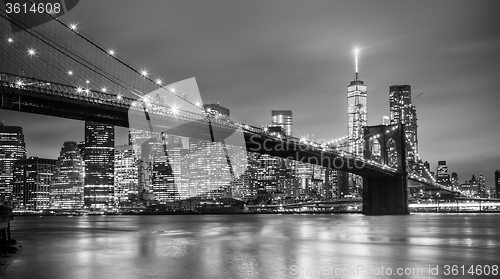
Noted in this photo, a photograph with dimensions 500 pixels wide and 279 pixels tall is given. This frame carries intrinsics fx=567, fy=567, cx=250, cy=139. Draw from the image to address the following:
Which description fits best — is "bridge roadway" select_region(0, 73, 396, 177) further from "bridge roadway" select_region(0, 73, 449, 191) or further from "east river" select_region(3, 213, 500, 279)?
"east river" select_region(3, 213, 500, 279)

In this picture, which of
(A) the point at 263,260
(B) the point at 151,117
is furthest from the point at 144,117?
(A) the point at 263,260

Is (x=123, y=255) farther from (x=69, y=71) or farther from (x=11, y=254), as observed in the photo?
(x=69, y=71)

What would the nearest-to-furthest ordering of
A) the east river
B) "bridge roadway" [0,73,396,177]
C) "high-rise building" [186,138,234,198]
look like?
the east river, "bridge roadway" [0,73,396,177], "high-rise building" [186,138,234,198]

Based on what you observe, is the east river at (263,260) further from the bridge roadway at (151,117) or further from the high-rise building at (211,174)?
the high-rise building at (211,174)

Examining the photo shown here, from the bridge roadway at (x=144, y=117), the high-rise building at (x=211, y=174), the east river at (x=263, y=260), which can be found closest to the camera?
the east river at (x=263, y=260)

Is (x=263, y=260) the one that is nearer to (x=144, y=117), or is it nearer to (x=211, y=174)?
(x=144, y=117)

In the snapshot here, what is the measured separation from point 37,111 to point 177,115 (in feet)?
41.1

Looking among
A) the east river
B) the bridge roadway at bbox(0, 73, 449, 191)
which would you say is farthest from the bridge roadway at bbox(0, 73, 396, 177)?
the east river

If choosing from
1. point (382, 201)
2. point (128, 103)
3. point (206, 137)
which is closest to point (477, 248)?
point (128, 103)

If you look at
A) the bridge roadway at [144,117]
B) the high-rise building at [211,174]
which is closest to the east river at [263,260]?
the bridge roadway at [144,117]

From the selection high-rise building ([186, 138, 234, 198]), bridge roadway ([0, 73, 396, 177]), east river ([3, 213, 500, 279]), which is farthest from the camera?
high-rise building ([186, 138, 234, 198])

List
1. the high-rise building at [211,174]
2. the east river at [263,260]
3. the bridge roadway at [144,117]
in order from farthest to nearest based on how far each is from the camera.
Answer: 1. the high-rise building at [211,174]
2. the bridge roadway at [144,117]
3. the east river at [263,260]

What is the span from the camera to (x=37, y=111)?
123 ft

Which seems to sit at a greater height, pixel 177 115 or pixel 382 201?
pixel 177 115
